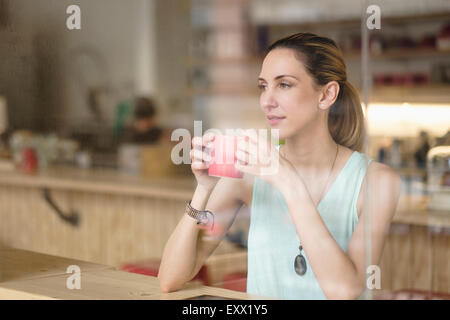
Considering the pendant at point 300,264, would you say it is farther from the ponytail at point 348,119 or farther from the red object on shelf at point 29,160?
the red object on shelf at point 29,160

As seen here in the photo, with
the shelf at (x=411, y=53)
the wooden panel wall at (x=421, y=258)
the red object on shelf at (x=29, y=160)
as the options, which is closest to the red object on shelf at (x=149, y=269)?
the wooden panel wall at (x=421, y=258)

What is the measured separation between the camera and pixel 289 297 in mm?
1385

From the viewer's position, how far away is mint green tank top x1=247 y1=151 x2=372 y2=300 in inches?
52.2

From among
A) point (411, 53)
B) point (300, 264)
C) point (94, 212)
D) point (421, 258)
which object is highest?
point (411, 53)

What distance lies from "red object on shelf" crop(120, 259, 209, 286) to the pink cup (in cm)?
25

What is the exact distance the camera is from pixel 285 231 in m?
1.38

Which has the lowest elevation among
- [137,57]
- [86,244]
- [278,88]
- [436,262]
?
[436,262]

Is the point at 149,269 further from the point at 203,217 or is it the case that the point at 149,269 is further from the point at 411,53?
the point at 411,53

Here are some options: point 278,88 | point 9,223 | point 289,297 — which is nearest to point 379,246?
point 289,297

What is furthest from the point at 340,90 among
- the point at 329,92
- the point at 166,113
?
the point at 166,113

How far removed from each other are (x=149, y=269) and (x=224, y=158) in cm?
41

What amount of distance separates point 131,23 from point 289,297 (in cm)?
566

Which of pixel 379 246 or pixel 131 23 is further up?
pixel 131 23

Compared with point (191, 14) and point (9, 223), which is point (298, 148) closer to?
point (9, 223)
